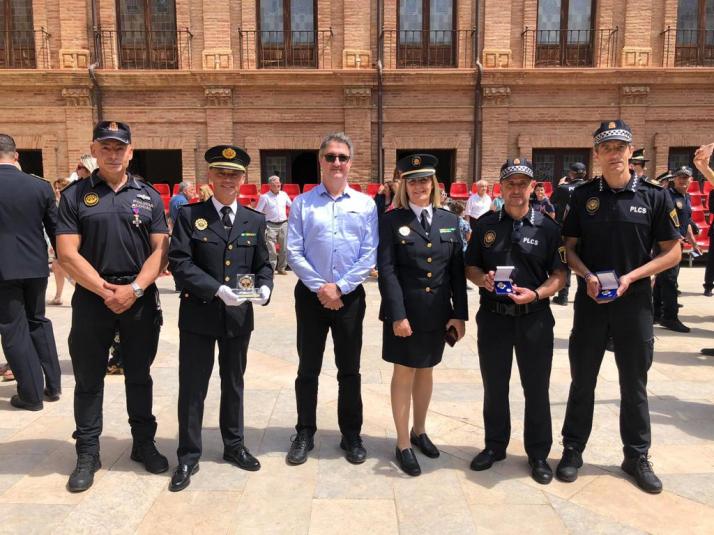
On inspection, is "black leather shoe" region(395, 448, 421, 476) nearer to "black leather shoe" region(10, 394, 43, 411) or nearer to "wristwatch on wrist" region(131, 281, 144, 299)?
"wristwatch on wrist" region(131, 281, 144, 299)

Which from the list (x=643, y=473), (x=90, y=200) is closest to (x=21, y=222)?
(x=90, y=200)

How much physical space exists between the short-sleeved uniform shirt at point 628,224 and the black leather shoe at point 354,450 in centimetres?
192

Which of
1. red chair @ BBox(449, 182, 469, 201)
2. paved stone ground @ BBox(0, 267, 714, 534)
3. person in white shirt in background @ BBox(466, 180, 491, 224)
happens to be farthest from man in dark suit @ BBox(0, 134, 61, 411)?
red chair @ BBox(449, 182, 469, 201)

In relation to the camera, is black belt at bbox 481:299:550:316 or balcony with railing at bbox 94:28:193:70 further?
balcony with railing at bbox 94:28:193:70

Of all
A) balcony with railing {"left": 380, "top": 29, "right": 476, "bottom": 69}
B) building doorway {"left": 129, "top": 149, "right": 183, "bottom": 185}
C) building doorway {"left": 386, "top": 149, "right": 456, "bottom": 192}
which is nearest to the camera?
balcony with railing {"left": 380, "top": 29, "right": 476, "bottom": 69}

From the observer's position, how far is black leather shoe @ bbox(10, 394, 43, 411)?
15.2 feet

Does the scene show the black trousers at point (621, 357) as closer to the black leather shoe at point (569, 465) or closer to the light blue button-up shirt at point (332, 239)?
the black leather shoe at point (569, 465)

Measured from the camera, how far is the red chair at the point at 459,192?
15477 mm

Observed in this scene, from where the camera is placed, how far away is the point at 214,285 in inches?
133

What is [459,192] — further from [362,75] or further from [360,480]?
[360,480]

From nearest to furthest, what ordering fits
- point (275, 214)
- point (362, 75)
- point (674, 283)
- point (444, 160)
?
point (674, 283), point (275, 214), point (362, 75), point (444, 160)

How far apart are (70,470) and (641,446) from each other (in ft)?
→ 12.0

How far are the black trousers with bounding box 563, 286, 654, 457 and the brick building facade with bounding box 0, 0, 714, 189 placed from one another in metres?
13.9

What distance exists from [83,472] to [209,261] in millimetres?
1504
